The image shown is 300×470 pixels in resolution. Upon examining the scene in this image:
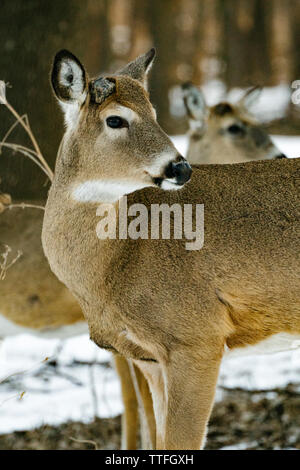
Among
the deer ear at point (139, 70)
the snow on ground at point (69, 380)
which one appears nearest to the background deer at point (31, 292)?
the snow on ground at point (69, 380)

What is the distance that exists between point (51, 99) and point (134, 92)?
3167mm

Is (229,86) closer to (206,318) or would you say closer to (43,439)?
(43,439)

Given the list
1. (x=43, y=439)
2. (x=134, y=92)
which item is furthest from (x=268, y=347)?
(x=43, y=439)

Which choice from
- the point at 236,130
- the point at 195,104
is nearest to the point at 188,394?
the point at 236,130

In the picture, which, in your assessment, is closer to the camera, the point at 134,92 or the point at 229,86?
the point at 134,92

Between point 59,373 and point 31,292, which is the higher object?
point 31,292

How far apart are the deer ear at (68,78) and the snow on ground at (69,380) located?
269 centimetres

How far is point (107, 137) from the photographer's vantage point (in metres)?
4.39

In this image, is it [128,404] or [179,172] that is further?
[128,404]

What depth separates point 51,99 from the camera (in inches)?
297

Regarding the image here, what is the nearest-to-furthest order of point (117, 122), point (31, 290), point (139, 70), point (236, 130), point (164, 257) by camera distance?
point (117, 122)
point (164, 257)
point (139, 70)
point (31, 290)
point (236, 130)

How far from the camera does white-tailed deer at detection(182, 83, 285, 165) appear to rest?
7480 millimetres

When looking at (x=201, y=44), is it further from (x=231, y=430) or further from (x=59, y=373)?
(x=231, y=430)

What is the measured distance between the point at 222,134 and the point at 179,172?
3.74 m
